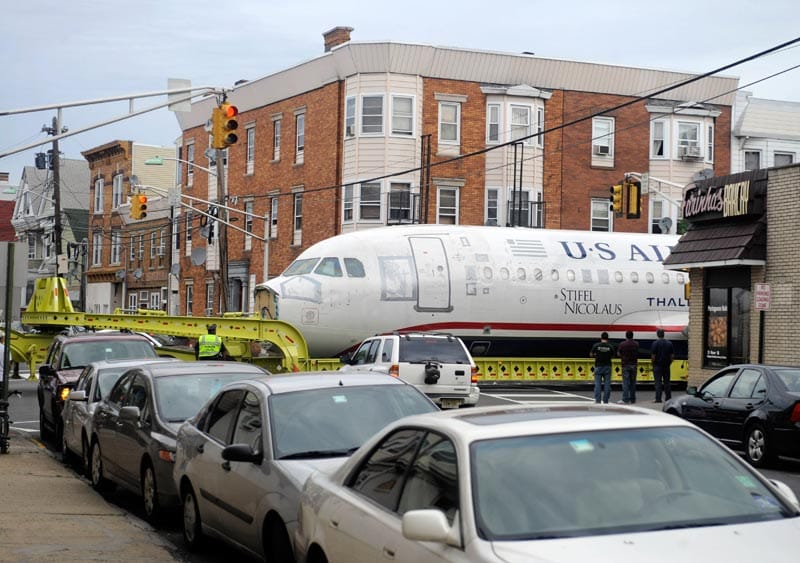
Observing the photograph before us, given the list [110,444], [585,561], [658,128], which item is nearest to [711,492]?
[585,561]

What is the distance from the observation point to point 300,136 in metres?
51.2

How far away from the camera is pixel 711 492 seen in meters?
6.00

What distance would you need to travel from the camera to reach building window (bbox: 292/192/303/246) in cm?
5094

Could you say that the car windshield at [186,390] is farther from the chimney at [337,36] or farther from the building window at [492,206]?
the chimney at [337,36]

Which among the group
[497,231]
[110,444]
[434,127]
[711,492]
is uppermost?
[434,127]

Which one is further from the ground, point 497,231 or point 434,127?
point 434,127

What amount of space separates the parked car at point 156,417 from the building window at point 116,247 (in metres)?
62.6

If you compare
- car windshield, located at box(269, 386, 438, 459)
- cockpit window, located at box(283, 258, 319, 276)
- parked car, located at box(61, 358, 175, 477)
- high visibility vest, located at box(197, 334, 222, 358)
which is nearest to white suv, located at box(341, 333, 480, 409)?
high visibility vest, located at box(197, 334, 222, 358)

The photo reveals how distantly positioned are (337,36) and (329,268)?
72.5ft

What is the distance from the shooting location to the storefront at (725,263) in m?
27.2

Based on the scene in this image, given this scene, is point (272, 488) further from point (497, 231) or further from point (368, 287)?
point (497, 231)

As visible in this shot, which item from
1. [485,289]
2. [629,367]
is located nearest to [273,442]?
[629,367]

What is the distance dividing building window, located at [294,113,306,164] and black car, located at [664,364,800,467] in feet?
111

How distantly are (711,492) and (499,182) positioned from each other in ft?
141
